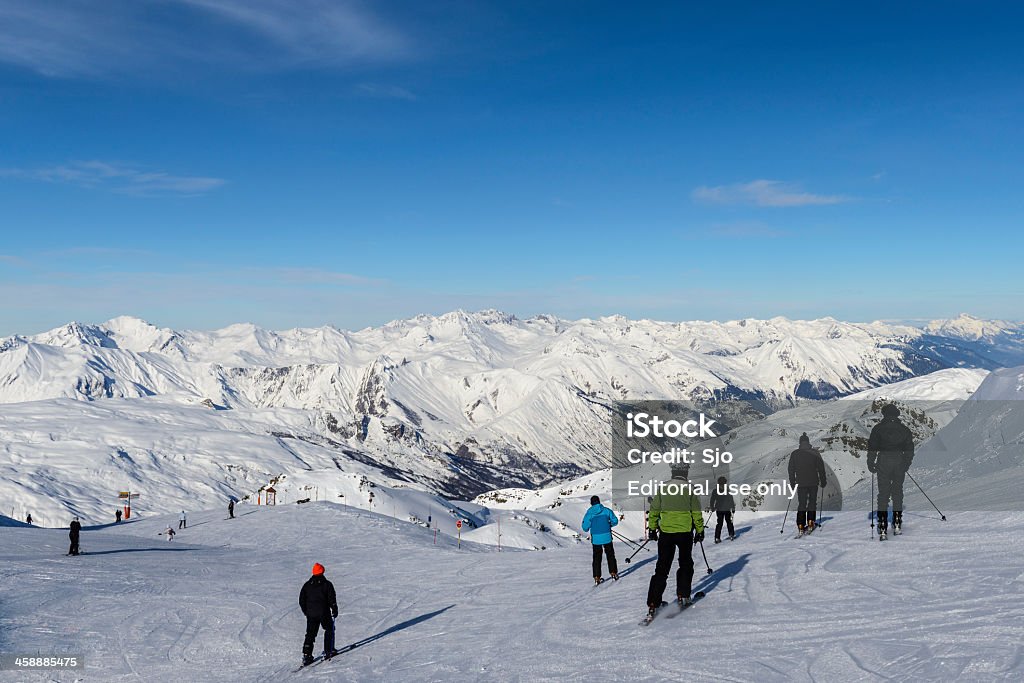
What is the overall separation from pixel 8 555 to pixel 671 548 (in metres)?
30.2

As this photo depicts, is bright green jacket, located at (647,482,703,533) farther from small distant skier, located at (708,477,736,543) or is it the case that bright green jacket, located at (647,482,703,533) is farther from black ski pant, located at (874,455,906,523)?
small distant skier, located at (708,477,736,543)


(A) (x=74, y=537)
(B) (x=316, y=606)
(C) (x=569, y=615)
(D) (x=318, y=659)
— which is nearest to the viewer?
(B) (x=316, y=606)

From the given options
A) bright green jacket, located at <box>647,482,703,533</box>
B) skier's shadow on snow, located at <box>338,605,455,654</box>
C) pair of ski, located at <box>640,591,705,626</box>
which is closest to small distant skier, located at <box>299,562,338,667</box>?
skier's shadow on snow, located at <box>338,605,455,654</box>

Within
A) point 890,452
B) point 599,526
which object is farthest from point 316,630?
point 890,452

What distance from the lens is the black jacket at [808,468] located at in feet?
64.2

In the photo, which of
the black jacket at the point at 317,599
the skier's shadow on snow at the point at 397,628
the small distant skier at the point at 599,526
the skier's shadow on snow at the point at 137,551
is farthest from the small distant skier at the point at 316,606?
the skier's shadow on snow at the point at 137,551

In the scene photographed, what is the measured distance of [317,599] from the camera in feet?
51.8

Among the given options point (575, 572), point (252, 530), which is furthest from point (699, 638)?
point (252, 530)

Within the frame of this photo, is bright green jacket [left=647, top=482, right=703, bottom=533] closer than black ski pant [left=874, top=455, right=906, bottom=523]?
Yes

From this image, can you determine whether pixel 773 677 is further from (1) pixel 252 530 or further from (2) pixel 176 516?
(2) pixel 176 516

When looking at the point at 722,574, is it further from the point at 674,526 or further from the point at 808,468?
the point at 674,526

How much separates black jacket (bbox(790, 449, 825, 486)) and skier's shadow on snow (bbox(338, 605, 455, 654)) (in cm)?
Answer: 1107

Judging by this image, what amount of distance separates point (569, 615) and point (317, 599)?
19.9 ft

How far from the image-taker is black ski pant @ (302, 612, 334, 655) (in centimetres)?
1576
